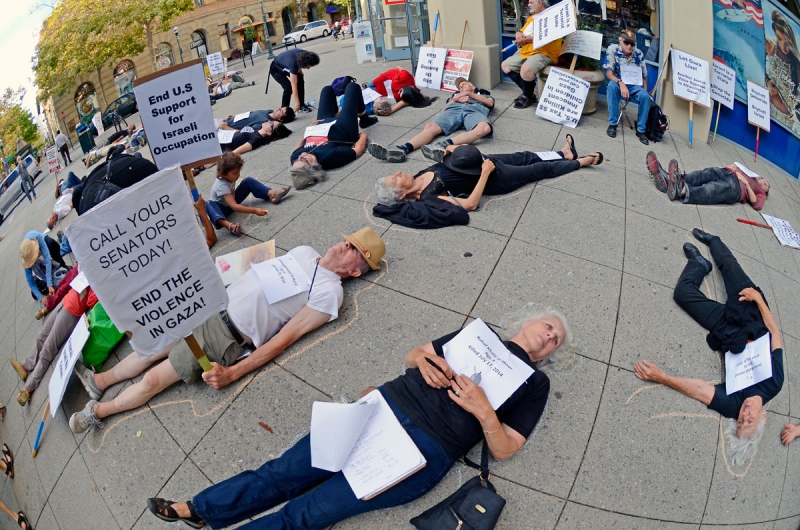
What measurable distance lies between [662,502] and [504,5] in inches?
358

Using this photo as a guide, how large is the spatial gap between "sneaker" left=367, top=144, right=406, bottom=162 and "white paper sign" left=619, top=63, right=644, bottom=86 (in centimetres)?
403

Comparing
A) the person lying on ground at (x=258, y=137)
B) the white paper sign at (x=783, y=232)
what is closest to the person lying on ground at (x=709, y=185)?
the white paper sign at (x=783, y=232)

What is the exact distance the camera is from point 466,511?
2.80 meters

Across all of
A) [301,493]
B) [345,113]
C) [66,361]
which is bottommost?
[301,493]

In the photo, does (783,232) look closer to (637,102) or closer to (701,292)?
(701,292)

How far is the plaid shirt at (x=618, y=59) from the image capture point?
8.09 meters

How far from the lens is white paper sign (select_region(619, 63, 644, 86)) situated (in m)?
8.01

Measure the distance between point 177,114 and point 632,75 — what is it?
6.86 meters

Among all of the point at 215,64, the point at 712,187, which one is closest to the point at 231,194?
the point at 712,187

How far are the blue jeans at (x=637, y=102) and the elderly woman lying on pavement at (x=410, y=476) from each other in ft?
19.6

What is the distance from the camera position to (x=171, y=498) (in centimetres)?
327

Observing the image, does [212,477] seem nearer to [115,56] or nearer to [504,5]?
[504,5]

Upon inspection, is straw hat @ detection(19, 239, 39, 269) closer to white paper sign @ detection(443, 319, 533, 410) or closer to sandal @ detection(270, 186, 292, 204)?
sandal @ detection(270, 186, 292, 204)

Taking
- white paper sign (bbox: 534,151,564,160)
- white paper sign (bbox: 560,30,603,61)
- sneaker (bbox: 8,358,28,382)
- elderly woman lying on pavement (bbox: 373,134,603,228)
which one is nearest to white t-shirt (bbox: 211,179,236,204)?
elderly woman lying on pavement (bbox: 373,134,603,228)
